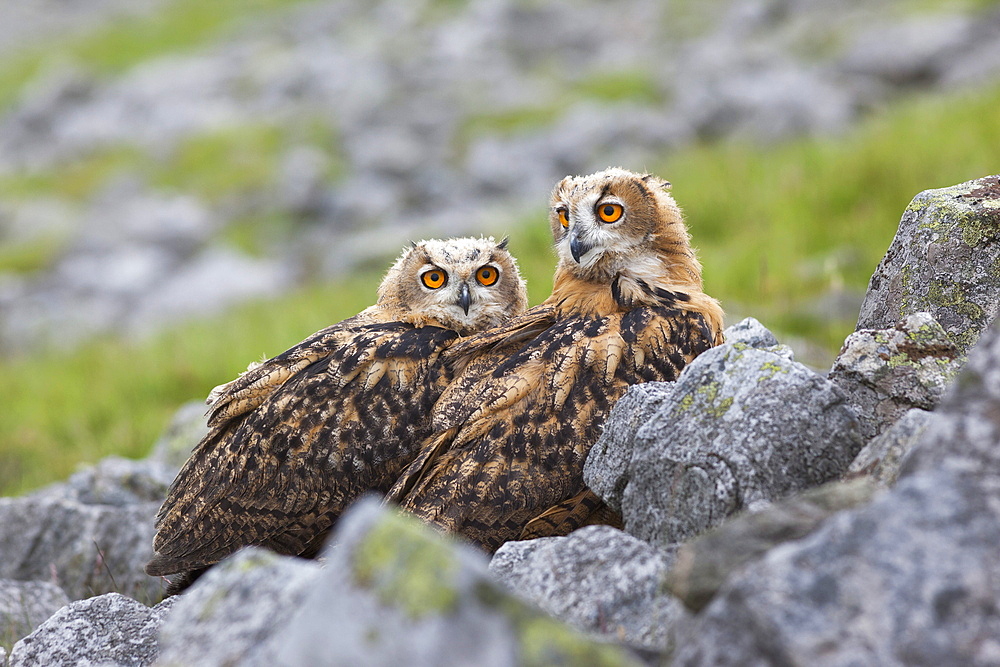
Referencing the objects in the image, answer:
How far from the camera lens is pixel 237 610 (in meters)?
2.13

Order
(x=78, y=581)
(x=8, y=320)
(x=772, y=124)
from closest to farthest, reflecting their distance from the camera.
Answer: (x=78, y=581) < (x=772, y=124) < (x=8, y=320)

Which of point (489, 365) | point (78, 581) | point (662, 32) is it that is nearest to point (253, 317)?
point (78, 581)

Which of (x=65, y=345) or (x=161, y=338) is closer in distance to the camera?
(x=161, y=338)

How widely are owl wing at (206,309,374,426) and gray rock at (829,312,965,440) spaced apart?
239 cm

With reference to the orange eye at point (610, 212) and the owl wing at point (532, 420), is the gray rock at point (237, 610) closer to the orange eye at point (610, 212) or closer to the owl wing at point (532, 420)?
the owl wing at point (532, 420)

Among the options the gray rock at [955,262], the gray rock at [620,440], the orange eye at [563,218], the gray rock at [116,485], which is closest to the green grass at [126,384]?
the gray rock at [116,485]

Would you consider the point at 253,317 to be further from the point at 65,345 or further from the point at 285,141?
the point at 285,141

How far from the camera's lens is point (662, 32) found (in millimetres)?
30453

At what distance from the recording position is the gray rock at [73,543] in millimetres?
4781

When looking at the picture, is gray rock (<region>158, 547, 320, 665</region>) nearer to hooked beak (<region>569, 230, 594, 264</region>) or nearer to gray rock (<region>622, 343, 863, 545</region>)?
gray rock (<region>622, 343, 863, 545</region>)

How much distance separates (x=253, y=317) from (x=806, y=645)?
431 inches

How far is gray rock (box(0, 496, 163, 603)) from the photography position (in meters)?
4.78

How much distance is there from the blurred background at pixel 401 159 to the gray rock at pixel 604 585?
389cm

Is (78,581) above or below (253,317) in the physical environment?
below
